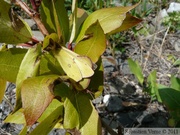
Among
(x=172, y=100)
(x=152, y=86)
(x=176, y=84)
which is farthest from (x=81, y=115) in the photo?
(x=152, y=86)

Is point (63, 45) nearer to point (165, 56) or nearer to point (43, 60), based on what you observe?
point (43, 60)

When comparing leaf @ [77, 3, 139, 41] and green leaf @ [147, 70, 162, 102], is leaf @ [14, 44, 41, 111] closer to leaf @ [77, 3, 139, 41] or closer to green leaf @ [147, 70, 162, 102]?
leaf @ [77, 3, 139, 41]

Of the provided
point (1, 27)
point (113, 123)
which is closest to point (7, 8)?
point (1, 27)

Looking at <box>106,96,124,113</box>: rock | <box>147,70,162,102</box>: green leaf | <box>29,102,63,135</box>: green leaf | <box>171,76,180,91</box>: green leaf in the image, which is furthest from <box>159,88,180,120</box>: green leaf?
<box>29,102,63,135</box>: green leaf

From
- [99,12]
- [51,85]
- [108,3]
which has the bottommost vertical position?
[108,3]

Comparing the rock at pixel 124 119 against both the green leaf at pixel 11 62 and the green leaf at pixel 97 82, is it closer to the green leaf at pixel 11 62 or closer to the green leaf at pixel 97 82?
the green leaf at pixel 97 82
